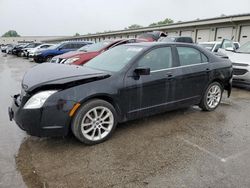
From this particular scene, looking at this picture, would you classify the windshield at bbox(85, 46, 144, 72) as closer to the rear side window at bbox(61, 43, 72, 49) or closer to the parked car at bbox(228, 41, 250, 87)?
the parked car at bbox(228, 41, 250, 87)

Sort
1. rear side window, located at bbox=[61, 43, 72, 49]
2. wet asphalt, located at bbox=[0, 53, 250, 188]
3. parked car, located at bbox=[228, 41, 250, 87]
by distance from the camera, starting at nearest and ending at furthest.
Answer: wet asphalt, located at bbox=[0, 53, 250, 188], parked car, located at bbox=[228, 41, 250, 87], rear side window, located at bbox=[61, 43, 72, 49]

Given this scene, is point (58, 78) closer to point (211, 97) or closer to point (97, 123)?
point (97, 123)

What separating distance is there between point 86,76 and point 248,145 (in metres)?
2.74

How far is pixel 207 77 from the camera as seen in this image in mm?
4613

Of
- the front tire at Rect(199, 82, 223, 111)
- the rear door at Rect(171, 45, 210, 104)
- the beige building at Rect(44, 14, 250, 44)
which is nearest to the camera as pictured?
the rear door at Rect(171, 45, 210, 104)

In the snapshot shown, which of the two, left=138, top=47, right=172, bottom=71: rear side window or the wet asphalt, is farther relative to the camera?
left=138, top=47, right=172, bottom=71: rear side window

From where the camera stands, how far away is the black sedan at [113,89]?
2965 mm

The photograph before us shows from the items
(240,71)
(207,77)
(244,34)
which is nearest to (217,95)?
(207,77)

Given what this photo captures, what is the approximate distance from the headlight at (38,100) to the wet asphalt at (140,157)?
2.32 feet

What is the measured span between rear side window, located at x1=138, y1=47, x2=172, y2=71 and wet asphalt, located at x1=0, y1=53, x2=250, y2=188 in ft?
3.65

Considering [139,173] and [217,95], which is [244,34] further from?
[139,173]

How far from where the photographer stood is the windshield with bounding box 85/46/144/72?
3717 millimetres

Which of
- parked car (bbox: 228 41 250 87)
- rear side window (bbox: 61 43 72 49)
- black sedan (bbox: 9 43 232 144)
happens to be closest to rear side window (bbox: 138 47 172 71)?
black sedan (bbox: 9 43 232 144)

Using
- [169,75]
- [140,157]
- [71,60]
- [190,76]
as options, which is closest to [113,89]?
[140,157]
